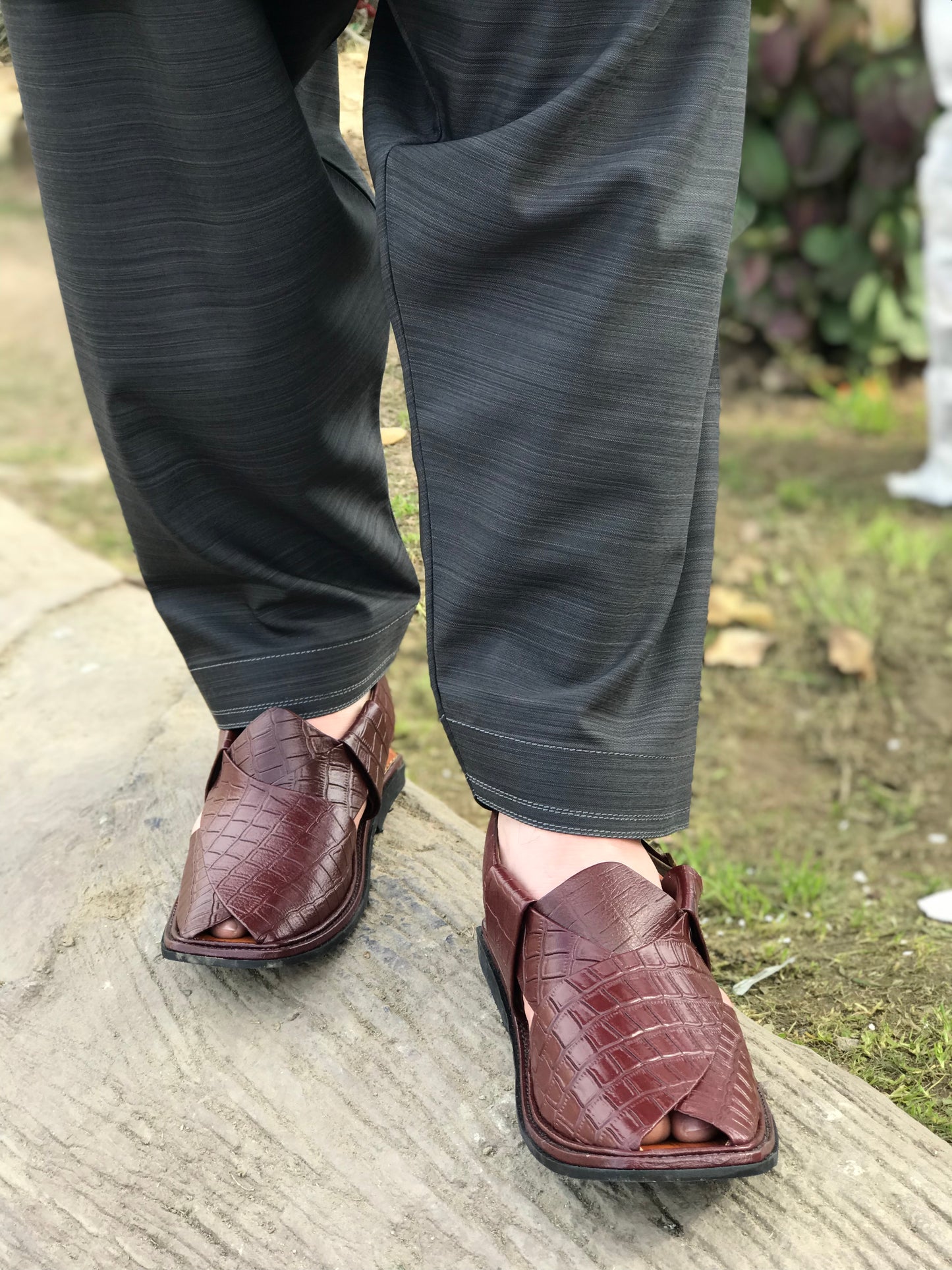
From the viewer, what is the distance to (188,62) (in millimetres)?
864

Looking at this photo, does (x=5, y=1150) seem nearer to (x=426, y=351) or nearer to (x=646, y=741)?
(x=646, y=741)

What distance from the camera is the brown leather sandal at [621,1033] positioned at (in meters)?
0.78

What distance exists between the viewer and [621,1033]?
82cm

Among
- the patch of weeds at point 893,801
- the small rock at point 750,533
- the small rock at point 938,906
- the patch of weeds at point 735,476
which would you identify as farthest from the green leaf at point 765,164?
Result: the small rock at point 938,906

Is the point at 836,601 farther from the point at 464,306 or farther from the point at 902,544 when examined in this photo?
the point at 464,306

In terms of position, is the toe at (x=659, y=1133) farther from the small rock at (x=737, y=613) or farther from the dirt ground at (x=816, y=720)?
the small rock at (x=737, y=613)

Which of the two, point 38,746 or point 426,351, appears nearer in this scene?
point 426,351

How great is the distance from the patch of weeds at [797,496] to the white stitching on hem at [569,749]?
1.82 metres

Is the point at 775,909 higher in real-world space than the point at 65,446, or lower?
higher

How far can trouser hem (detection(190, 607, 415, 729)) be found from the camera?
1.12m

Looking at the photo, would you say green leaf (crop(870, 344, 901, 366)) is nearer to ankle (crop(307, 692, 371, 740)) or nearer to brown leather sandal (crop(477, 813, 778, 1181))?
ankle (crop(307, 692, 371, 740))

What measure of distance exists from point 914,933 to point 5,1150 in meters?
0.94

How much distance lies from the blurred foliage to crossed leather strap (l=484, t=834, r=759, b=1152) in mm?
2404

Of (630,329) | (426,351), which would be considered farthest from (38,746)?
(630,329)
